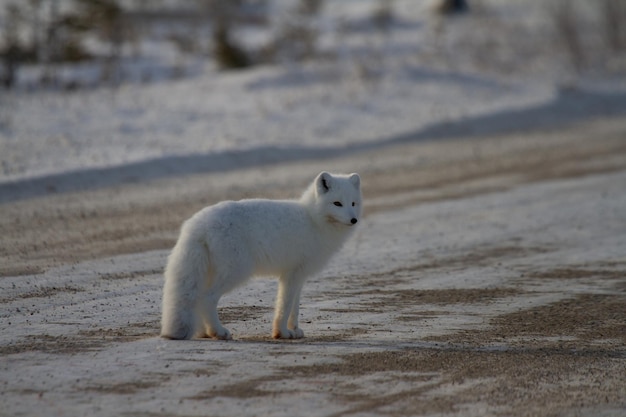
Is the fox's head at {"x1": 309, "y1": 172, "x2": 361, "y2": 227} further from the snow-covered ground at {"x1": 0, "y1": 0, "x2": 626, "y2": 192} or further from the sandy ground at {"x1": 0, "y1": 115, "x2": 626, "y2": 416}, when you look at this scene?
the snow-covered ground at {"x1": 0, "y1": 0, "x2": 626, "y2": 192}

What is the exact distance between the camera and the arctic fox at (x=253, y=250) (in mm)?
6996

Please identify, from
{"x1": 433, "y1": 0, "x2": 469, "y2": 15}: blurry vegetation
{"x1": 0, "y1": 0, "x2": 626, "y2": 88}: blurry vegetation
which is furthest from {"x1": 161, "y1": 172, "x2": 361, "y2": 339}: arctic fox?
{"x1": 433, "y1": 0, "x2": 469, "y2": 15}: blurry vegetation

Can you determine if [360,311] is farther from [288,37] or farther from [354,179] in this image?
[288,37]

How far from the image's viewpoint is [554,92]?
2833 centimetres

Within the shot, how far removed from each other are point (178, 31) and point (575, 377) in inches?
1312

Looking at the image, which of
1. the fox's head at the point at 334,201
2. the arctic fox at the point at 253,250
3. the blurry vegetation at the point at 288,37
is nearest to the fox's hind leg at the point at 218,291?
the arctic fox at the point at 253,250

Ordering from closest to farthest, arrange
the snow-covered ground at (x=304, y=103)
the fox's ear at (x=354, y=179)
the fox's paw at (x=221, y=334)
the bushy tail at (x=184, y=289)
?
the bushy tail at (x=184, y=289)
the fox's paw at (x=221, y=334)
the fox's ear at (x=354, y=179)
the snow-covered ground at (x=304, y=103)

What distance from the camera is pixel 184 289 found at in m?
6.95

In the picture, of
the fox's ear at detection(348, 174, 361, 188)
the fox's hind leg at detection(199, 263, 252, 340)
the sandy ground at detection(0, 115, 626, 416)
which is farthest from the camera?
the fox's ear at detection(348, 174, 361, 188)

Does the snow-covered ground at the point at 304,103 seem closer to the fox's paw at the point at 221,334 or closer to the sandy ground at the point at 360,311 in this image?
the sandy ground at the point at 360,311

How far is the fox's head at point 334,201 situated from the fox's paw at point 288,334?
97cm

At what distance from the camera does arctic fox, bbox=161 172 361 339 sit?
6996 mm

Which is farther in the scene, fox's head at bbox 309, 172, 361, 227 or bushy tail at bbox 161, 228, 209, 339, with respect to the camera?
fox's head at bbox 309, 172, 361, 227

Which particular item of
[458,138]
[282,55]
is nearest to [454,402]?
[458,138]
